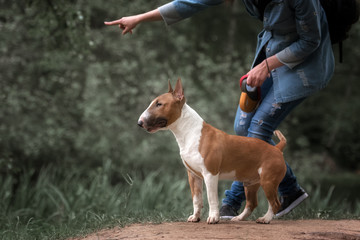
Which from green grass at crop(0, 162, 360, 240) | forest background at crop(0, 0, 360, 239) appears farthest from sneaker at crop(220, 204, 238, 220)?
forest background at crop(0, 0, 360, 239)

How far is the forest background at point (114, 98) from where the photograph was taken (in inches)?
241

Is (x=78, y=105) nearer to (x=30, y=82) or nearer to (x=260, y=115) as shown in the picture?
(x=30, y=82)

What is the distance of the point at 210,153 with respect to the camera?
A: 3.21m

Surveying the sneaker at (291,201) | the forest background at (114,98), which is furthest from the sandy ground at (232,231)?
the forest background at (114,98)

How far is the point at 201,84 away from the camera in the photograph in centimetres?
972

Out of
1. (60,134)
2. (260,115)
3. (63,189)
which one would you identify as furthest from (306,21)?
(60,134)

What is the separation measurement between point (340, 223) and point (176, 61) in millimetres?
6861

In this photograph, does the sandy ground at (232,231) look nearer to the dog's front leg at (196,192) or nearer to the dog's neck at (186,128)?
the dog's front leg at (196,192)

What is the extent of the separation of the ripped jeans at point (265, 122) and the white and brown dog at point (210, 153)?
22cm

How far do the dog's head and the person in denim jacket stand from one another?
558 millimetres

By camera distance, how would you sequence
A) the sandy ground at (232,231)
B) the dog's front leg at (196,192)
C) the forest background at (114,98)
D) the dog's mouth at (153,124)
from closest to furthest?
the sandy ground at (232,231) < the dog's mouth at (153,124) < the dog's front leg at (196,192) < the forest background at (114,98)

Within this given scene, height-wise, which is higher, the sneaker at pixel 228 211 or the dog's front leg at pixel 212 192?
the dog's front leg at pixel 212 192

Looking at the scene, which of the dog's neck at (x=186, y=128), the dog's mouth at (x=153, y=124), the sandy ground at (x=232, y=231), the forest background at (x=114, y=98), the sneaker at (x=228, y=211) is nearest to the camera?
the sandy ground at (x=232, y=231)

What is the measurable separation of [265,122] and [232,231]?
0.97 m
